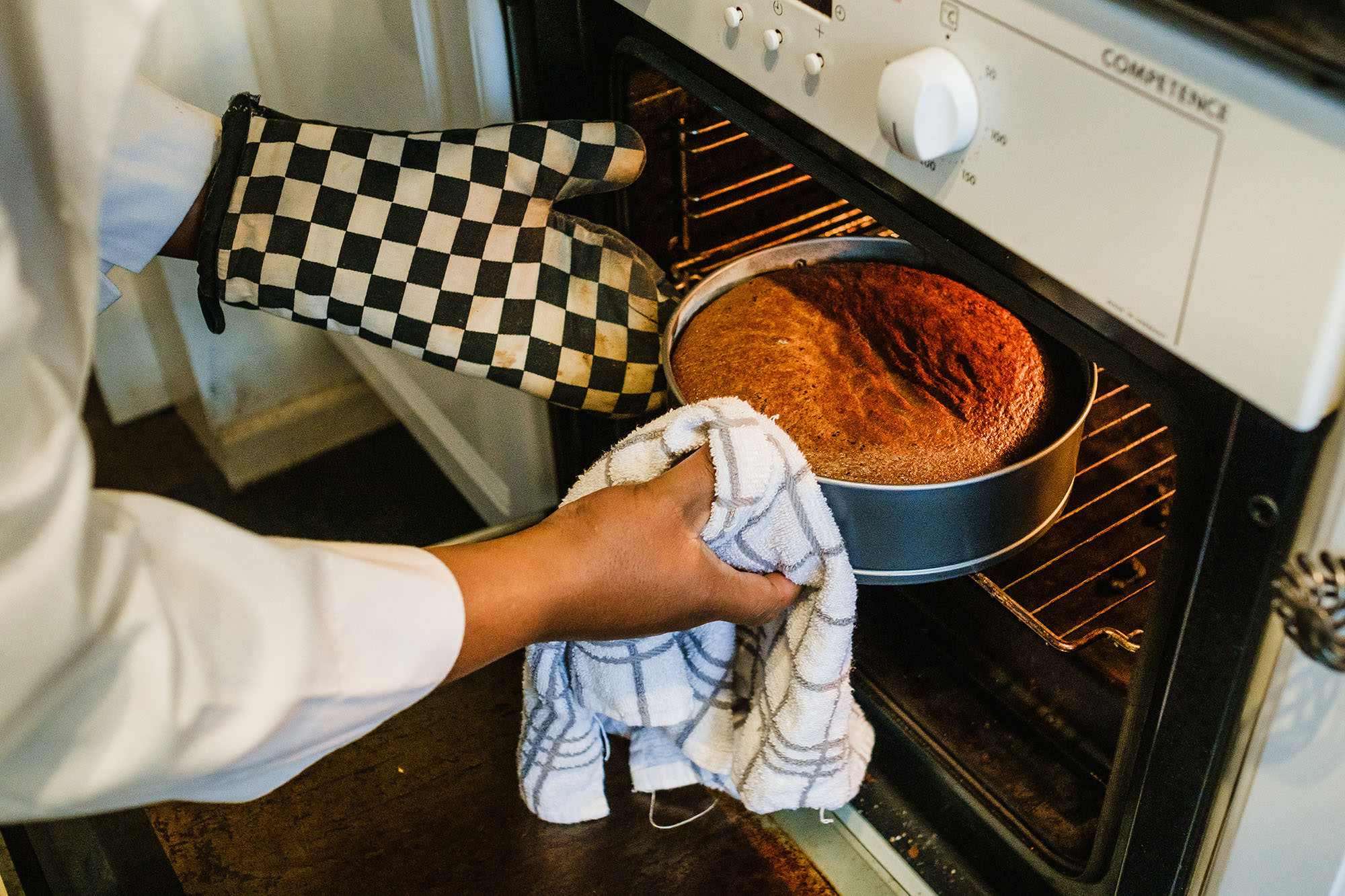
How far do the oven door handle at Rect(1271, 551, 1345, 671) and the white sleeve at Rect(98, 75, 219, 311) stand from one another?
0.85 m

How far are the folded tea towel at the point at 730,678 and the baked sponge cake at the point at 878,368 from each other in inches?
2.6

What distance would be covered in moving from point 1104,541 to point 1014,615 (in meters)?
0.12

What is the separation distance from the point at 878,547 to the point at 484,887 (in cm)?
50

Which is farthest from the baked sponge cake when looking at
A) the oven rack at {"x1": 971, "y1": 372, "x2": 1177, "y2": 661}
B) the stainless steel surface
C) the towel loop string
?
the towel loop string

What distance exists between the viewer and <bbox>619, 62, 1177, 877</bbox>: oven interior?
2.90 ft

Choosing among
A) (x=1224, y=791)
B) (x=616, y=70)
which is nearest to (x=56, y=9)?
(x=616, y=70)

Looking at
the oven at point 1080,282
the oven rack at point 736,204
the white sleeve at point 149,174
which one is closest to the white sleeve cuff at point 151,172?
the white sleeve at point 149,174

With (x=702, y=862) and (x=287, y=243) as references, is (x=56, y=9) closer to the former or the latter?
(x=287, y=243)

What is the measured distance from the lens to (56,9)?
0.52 metres

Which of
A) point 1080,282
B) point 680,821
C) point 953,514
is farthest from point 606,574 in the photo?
point 680,821

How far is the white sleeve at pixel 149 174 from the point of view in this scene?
0.91m

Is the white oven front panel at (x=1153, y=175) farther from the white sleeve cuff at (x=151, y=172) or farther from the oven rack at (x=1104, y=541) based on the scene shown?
the white sleeve cuff at (x=151, y=172)

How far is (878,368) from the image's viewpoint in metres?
0.89

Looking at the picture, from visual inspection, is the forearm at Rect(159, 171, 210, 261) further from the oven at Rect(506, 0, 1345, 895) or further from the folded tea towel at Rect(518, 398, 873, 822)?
the folded tea towel at Rect(518, 398, 873, 822)
